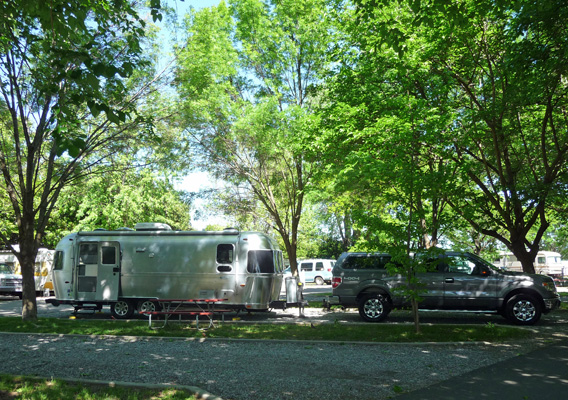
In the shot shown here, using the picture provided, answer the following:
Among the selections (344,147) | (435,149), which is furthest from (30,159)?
(435,149)

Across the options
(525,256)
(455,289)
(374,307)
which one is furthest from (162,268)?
(525,256)

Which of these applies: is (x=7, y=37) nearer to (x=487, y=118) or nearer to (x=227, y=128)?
(x=227, y=128)

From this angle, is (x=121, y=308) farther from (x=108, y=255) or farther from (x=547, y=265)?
(x=547, y=265)

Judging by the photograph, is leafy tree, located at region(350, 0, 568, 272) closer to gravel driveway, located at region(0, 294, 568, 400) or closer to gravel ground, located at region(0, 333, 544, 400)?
gravel driveway, located at region(0, 294, 568, 400)

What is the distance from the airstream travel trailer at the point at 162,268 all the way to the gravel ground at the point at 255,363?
465 centimetres

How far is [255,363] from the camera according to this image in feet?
25.6

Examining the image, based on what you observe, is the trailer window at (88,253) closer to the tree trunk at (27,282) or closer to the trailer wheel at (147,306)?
the trailer wheel at (147,306)

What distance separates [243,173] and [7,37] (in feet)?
39.6

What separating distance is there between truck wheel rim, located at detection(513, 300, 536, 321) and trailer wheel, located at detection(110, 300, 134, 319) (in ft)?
38.2

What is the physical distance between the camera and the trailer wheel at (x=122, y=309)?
15.4 m

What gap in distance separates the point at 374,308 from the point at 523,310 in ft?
12.9

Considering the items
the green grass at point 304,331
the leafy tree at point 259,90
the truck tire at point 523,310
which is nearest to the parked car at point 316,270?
the leafy tree at point 259,90

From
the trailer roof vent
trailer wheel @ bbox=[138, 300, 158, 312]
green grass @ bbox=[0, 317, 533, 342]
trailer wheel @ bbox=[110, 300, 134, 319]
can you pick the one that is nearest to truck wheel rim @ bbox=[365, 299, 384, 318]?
green grass @ bbox=[0, 317, 533, 342]

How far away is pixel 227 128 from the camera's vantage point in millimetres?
19125
